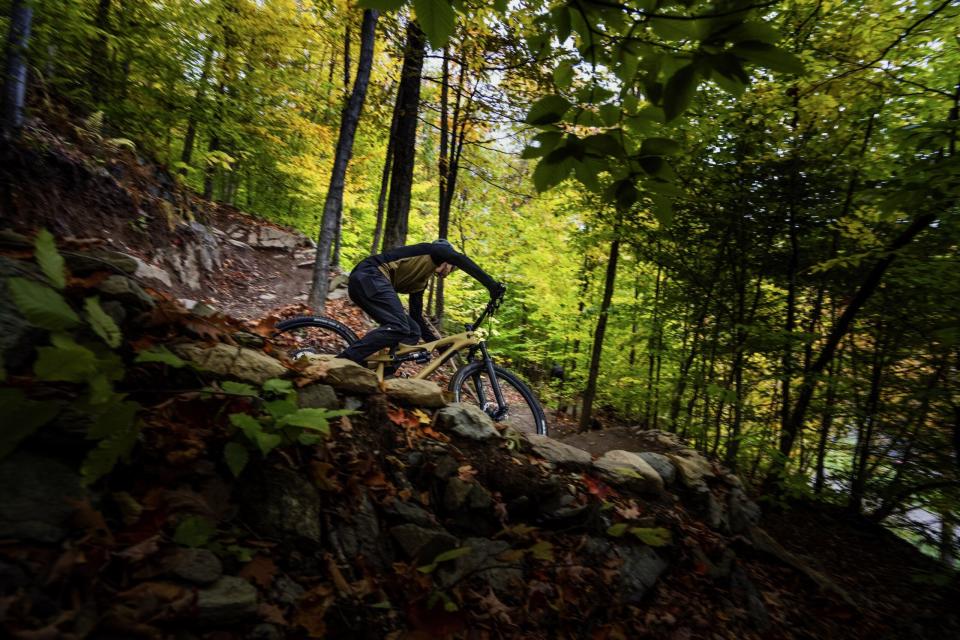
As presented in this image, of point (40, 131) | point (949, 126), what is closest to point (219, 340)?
point (40, 131)

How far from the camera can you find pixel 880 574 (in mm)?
5055

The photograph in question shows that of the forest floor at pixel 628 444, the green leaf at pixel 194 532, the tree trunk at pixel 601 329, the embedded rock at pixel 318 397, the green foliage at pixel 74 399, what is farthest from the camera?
the tree trunk at pixel 601 329

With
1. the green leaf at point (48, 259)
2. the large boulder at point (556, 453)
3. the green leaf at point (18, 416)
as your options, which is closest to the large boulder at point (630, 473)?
the large boulder at point (556, 453)

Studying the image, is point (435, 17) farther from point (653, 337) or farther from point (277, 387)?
point (653, 337)

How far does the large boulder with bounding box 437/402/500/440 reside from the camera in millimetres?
3377

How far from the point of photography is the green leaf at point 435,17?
1.14 meters

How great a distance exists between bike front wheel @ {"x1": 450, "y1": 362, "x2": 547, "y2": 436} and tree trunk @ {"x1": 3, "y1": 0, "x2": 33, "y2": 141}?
5.15 metres

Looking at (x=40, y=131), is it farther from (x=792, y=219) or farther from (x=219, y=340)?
(x=792, y=219)

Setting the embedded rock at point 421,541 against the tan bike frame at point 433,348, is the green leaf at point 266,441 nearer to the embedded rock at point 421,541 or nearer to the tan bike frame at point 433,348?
the embedded rock at point 421,541

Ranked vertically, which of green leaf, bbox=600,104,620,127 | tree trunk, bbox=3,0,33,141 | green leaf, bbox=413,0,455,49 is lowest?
green leaf, bbox=600,104,620,127

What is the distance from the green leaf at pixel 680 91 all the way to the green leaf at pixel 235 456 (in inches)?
80.3

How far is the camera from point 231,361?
7.70 feet

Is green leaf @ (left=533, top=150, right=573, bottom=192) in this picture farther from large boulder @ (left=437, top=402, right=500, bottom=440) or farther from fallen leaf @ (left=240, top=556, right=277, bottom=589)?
large boulder @ (left=437, top=402, right=500, bottom=440)

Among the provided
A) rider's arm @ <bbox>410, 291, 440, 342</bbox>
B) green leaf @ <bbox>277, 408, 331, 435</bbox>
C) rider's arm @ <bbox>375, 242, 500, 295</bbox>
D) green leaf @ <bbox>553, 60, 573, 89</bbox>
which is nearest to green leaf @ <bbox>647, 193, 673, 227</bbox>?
green leaf @ <bbox>553, 60, 573, 89</bbox>
